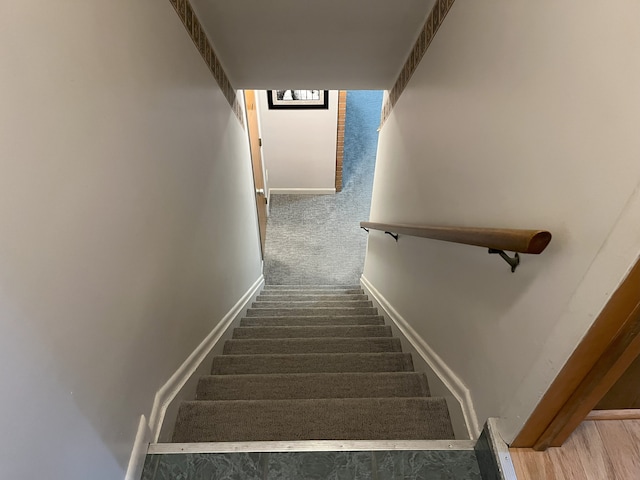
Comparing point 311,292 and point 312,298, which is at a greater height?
point 312,298

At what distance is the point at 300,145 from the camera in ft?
17.6

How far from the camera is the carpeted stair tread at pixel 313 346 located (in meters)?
2.21

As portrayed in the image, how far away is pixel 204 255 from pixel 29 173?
122 centimetres

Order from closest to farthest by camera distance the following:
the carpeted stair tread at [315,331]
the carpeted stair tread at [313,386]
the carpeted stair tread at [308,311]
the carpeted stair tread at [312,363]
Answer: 1. the carpeted stair tread at [313,386]
2. the carpeted stair tread at [312,363]
3. the carpeted stair tread at [315,331]
4. the carpeted stair tread at [308,311]

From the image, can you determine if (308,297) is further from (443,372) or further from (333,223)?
(443,372)

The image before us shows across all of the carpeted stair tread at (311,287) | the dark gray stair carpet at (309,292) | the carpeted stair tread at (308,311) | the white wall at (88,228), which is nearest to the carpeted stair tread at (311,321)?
the carpeted stair tread at (308,311)

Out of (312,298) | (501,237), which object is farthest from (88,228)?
(312,298)

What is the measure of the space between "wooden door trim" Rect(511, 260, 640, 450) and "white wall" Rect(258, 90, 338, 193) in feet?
15.5

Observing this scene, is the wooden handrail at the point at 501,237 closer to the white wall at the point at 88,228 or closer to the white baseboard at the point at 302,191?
the white wall at the point at 88,228

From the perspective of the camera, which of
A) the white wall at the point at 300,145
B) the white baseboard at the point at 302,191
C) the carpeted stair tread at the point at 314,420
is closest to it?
the carpeted stair tread at the point at 314,420

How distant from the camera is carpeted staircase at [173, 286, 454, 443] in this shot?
1.36 m

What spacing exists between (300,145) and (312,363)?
397 cm

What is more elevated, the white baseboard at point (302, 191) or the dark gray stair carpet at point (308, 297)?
the dark gray stair carpet at point (308, 297)

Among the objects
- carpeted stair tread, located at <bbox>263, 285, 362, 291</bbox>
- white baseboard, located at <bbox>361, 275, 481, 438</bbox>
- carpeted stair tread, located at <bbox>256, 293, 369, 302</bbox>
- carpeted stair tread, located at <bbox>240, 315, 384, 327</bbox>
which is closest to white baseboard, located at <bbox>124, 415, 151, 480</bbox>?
white baseboard, located at <bbox>361, 275, 481, 438</bbox>
